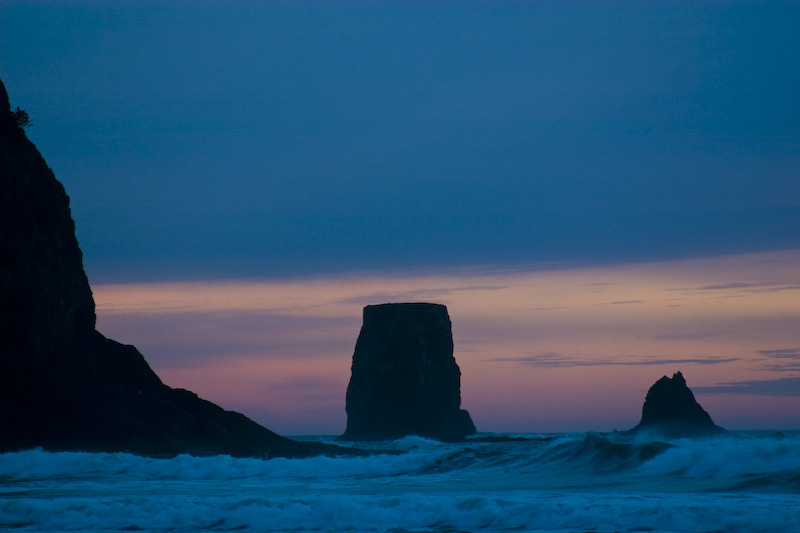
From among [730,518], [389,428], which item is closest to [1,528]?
[730,518]

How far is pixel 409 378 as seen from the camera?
87438 mm

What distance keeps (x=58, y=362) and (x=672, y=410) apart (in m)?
46.3

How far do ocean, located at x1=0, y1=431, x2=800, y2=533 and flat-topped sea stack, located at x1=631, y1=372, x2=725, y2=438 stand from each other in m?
34.0

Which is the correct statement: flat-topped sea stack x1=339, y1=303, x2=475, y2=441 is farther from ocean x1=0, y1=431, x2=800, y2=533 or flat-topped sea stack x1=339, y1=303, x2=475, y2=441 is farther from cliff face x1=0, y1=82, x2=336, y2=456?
ocean x1=0, y1=431, x2=800, y2=533

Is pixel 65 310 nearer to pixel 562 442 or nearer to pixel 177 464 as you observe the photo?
pixel 177 464

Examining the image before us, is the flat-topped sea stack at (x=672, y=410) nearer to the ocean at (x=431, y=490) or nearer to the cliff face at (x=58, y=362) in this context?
the ocean at (x=431, y=490)

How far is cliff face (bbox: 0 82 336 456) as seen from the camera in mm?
34625

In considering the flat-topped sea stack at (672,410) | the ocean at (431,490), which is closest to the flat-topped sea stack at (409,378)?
the flat-topped sea stack at (672,410)

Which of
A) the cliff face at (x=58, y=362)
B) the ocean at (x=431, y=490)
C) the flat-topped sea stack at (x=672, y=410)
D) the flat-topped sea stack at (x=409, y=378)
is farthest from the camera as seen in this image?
the flat-topped sea stack at (x=409, y=378)

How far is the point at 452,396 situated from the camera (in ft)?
290

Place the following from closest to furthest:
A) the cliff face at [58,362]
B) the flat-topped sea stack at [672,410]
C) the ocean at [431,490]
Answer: the ocean at [431,490]
the cliff face at [58,362]
the flat-topped sea stack at [672,410]

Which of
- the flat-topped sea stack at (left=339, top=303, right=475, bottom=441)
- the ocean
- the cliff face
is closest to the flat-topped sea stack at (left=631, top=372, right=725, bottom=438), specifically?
the flat-topped sea stack at (left=339, top=303, right=475, bottom=441)

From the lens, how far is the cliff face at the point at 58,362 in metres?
34.6

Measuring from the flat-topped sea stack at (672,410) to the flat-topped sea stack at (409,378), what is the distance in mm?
23389
